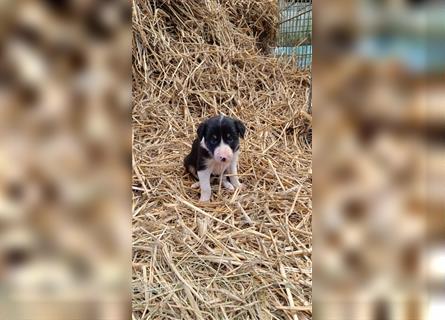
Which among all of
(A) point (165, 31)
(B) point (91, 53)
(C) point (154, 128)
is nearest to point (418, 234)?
(B) point (91, 53)

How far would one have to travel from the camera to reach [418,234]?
379mm

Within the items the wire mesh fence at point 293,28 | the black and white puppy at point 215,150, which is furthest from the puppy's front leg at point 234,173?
the wire mesh fence at point 293,28

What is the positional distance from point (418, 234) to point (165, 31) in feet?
16.1

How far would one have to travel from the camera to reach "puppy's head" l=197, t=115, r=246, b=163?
299 cm

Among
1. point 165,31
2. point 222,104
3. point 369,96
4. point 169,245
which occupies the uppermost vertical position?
point 165,31

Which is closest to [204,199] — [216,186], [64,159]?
[216,186]

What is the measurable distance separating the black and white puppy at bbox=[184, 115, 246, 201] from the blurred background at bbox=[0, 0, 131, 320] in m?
2.50

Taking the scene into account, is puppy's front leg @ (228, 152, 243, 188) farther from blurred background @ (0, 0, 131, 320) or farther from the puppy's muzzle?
blurred background @ (0, 0, 131, 320)

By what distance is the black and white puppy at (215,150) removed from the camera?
297 centimetres

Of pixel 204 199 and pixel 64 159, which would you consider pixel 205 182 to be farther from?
pixel 64 159

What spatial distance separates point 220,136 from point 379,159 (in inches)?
104

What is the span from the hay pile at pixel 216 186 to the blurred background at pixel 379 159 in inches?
55.5

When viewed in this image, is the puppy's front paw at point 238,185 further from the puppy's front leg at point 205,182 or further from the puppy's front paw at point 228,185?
the puppy's front leg at point 205,182

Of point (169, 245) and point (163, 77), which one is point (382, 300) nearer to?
point (169, 245)
